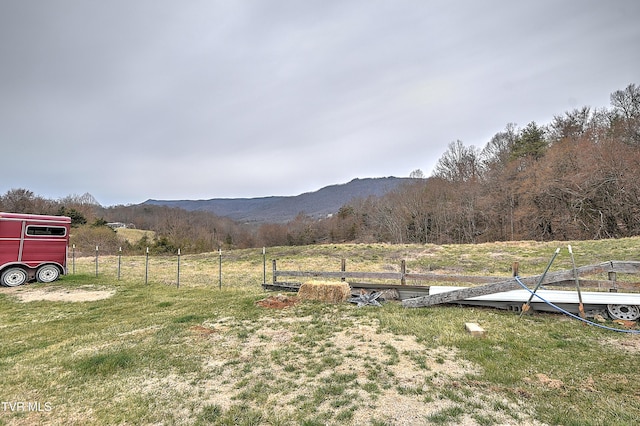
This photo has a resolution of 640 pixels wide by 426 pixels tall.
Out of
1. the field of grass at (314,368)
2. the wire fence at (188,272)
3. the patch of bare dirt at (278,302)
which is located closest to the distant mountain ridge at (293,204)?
the wire fence at (188,272)

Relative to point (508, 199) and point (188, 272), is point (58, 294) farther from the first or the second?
point (508, 199)

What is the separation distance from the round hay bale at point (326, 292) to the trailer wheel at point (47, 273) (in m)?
13.6

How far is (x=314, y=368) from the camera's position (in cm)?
484

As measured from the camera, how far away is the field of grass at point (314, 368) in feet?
11.8

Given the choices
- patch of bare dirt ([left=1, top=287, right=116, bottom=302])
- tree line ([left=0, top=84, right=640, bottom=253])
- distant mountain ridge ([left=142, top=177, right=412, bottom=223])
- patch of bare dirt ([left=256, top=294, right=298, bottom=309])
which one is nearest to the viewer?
patch of bare dirt ([left=256, top=294, right=298, bottom=309])

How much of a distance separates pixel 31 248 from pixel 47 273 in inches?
55.8

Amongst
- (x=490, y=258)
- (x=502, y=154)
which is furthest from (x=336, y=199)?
(x=490, y=258)

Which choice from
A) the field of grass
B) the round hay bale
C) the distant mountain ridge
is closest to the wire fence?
the round hay bale

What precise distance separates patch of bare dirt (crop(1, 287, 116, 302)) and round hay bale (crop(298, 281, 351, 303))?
7.80 m

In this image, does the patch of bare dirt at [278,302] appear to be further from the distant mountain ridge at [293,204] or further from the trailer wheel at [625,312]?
the distant mountain ridge at [293,204]

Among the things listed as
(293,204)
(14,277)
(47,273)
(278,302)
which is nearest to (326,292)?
(278,302)

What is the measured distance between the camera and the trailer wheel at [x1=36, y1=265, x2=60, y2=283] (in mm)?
14680

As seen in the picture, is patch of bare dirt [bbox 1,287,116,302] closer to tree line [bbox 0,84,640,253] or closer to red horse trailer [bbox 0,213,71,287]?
red horse trailer [bbox 0,213,71,287]

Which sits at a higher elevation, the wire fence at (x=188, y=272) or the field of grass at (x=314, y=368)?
the field of grass at (x=314, y=368)
